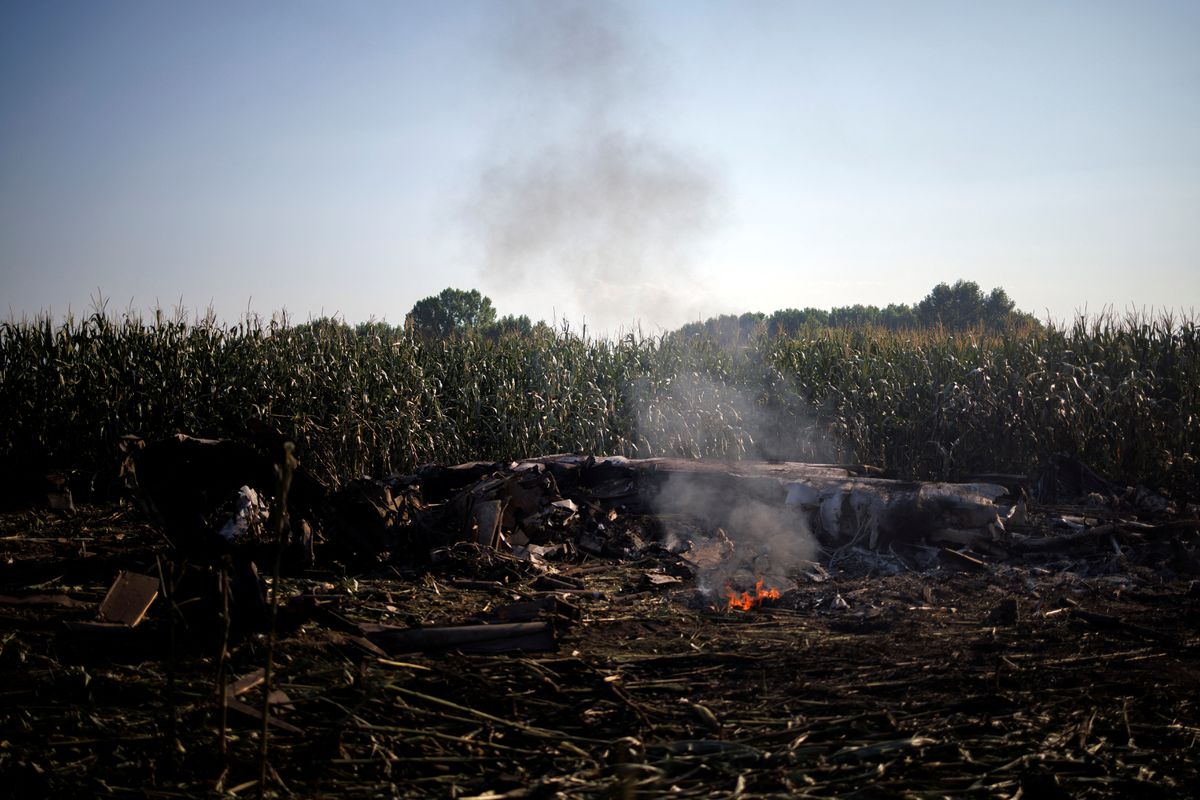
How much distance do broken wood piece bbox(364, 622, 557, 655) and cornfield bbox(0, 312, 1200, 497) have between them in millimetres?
6595

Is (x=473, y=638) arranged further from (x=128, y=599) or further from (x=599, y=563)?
(x=599, y=563)

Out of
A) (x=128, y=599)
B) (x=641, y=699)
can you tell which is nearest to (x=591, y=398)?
(x=128, y=599)

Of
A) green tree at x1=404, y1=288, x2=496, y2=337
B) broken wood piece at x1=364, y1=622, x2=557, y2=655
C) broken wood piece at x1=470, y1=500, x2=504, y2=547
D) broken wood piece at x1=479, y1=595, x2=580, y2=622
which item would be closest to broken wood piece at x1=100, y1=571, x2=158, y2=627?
broken wood piece at x1=364, y1=622, x2=557, y2=655

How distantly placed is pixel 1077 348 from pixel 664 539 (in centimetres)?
850

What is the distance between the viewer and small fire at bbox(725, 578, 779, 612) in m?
6.79

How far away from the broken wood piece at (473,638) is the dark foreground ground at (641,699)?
105mm

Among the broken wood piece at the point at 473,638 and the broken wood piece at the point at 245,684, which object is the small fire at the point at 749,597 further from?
the broken wood piece at the point at 245,684

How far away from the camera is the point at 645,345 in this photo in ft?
49.9

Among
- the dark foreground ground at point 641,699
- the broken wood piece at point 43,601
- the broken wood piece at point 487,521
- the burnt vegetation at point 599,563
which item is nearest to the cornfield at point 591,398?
the burnt vegetation at point 599,563

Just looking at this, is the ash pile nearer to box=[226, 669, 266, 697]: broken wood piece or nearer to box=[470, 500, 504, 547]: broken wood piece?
box=[470, 500, 504, 547]: broken wood piece

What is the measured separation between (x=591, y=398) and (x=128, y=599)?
867cm

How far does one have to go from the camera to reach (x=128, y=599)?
19.4 feet

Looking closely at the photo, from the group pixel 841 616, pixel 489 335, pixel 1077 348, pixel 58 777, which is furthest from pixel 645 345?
pixel 58 777

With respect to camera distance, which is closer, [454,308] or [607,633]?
[607,633]
